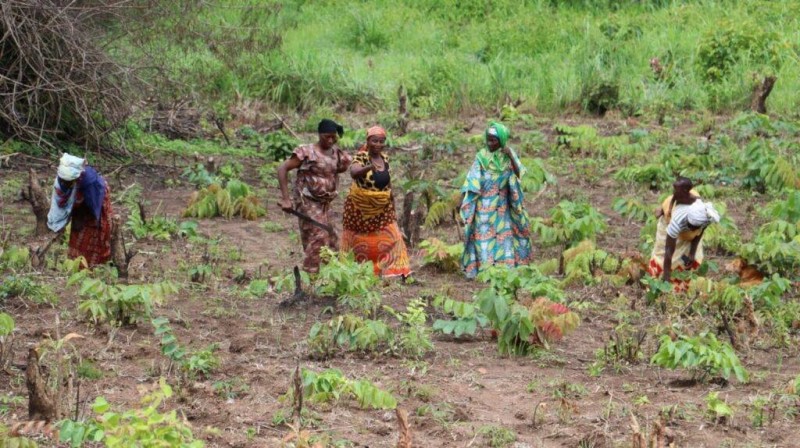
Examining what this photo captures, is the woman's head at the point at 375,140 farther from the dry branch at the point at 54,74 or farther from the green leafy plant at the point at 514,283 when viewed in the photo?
the dry branch at the point at 54,74

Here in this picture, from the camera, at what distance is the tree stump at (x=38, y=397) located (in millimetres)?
5324

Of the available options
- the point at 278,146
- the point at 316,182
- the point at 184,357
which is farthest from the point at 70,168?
the point at 278,146

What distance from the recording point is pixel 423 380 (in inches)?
263

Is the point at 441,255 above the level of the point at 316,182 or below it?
below

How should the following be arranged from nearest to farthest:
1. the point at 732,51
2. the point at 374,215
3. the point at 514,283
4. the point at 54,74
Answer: the point at 514,283 < the point at 374,215 < the point at 54,74 < the point at 732,51

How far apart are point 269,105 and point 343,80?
111cm

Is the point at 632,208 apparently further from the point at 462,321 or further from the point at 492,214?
the point at 462,321

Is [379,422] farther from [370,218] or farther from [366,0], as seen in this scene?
Answer: [366,0]

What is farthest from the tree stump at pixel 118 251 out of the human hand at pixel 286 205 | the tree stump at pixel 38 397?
the tree stump at pixel 38 397

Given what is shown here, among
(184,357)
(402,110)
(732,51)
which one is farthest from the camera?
(732,51)

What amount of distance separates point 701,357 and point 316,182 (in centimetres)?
358

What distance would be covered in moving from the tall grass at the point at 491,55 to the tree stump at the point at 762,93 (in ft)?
1.33

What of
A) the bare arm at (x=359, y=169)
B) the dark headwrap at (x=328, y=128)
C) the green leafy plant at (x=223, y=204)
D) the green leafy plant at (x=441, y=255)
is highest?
the dark headwrap at (x=328, y=128)

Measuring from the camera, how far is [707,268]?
912 centimetres
